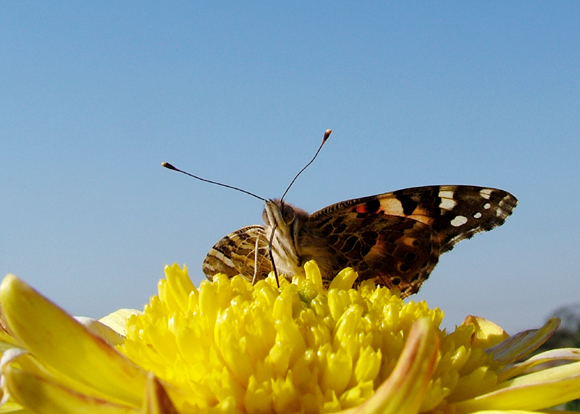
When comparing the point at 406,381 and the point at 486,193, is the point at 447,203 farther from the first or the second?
the point at 406,381

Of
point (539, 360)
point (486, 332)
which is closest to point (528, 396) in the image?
point (539, 360)

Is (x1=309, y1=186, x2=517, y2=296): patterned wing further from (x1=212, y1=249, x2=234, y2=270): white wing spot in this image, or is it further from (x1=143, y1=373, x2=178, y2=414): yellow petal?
(x1=143, y1=373, x2=178, y2=414): yellow petal

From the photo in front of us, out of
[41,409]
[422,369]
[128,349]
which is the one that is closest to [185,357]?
[128,349]

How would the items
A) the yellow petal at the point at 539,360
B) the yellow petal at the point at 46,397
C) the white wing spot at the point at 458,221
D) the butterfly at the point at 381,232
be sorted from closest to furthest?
the yellow petal at the point at 46,397 → the yellow petal at the point at 539,360 → the butterfly at the point at 381,232 → the white wing spot at the point at 458,221

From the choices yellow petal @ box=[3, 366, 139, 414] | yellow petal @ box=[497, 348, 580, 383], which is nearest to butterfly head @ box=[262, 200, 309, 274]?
yellow petal @ box=[497, 348, 580, 383]

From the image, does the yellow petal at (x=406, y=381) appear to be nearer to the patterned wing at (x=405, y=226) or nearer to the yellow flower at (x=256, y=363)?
the yellow flower at (x=256, y=363)

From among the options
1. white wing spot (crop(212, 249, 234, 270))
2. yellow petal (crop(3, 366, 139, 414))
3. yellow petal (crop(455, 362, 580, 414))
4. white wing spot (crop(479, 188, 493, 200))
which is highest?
white wing spot (crop(479, 188, 493, 200))

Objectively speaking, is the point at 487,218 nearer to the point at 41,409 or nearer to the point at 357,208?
the point at 357,208

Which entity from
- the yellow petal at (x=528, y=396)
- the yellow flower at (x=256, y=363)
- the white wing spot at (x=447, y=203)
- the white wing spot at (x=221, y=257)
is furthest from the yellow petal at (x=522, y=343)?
the white wing spot at (x=221, y=257)
